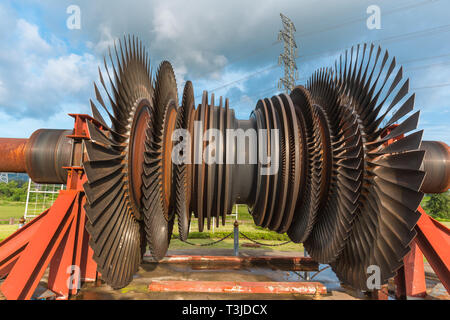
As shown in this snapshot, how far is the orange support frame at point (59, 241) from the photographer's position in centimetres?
327

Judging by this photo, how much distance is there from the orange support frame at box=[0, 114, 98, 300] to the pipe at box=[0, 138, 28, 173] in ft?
2.53

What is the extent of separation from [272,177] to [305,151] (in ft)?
1.86

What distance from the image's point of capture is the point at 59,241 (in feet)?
11.8

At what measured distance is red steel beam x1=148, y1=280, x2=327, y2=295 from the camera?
3.61 meters

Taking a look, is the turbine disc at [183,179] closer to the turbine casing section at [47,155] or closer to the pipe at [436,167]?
the turbine casing section at [47,155]

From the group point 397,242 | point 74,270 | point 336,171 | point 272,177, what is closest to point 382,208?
point 397,242

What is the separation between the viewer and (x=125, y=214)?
297cm

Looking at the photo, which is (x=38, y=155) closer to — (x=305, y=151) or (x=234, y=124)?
(x=234, y=124)

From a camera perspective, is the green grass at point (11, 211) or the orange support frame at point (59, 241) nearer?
the orange support frame at point (59, 241)

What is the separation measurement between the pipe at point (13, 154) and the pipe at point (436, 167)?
640 centimetres

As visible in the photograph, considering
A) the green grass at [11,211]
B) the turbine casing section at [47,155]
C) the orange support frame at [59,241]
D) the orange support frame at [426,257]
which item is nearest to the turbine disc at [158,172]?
the orange support frame at [59,241]

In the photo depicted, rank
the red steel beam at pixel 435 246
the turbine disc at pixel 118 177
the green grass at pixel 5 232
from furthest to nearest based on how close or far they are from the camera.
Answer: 1. the green grass at pixel 5 232
2. the red steel beam at pixel 435 246
3. the turbine disc at pixel 118 177

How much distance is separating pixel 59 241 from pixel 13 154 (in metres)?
1.60

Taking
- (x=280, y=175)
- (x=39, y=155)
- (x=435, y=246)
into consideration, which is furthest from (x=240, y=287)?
(x=39, y=155)
